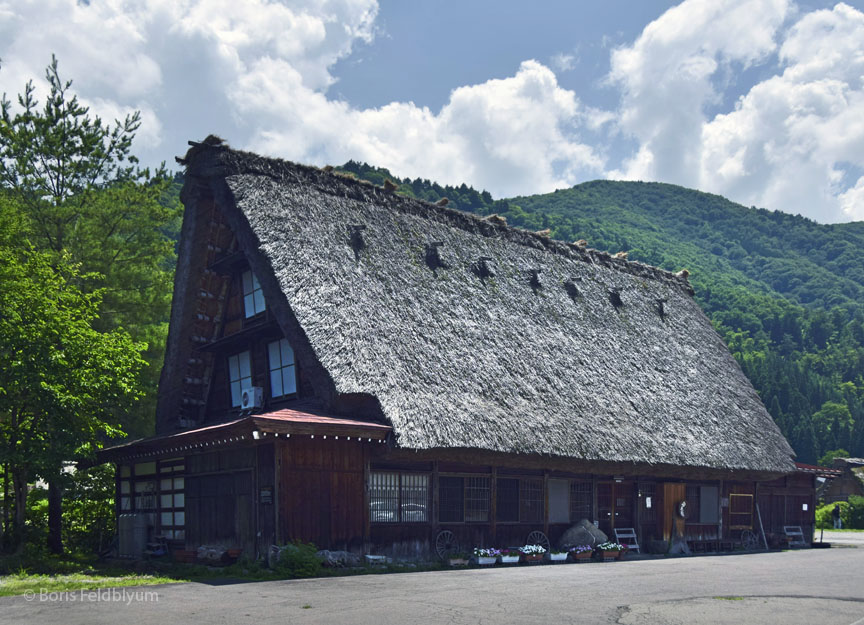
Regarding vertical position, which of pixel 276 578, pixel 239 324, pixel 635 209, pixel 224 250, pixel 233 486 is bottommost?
pixel 276 578

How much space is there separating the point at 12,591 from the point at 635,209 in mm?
164959

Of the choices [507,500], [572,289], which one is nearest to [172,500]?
[507,500]

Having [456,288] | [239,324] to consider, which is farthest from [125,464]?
[456,288]

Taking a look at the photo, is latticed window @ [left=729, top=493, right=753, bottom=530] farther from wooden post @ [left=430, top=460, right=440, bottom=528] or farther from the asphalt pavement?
wooden post @ [left=430, top=460, right=440, bottom=528]

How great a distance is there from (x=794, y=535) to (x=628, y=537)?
9755 millimetres

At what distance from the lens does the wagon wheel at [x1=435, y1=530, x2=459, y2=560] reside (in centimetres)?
2066

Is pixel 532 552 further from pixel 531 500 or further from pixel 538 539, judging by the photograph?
pixel 531 500

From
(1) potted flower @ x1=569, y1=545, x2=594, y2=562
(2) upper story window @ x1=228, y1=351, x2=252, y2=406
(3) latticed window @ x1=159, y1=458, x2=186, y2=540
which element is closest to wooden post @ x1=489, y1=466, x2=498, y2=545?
(1) potted flower @ x1=569, y1=545, x2=594, y2=562

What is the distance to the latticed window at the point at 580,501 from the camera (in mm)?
24422

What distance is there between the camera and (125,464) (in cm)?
2472

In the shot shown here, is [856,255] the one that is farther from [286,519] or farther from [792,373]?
[286,519]

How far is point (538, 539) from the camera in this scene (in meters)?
23.1

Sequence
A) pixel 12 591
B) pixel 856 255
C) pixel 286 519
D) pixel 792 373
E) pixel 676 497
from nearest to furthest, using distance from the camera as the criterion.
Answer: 1. pixel 12 591
2. pixel 286 519
3. pixel 676 497
4. pixel 792 373
5. pixel 856 255

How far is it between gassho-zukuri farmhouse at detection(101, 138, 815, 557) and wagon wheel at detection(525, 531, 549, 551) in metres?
0.22
